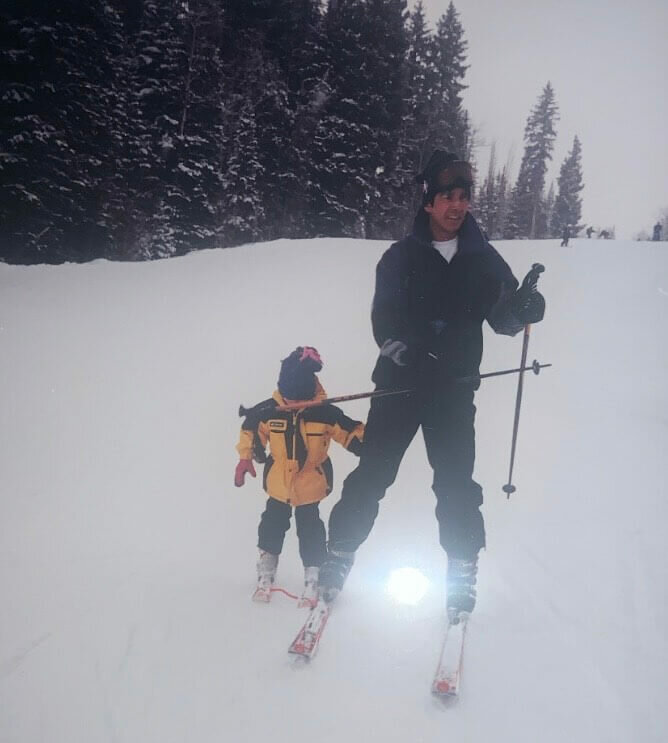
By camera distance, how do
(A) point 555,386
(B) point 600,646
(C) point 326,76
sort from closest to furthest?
(B) point 600,646 < (A) point 555,386 < (C) point 326,76

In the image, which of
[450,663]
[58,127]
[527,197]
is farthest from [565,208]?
[450,663]

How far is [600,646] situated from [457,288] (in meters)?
1.82

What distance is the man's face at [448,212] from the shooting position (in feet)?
8.61

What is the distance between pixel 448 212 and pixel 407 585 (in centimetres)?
200

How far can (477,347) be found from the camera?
2781 mm

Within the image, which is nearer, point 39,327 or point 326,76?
point 39,327

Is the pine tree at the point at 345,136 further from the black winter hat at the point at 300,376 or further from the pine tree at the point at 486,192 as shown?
the black winter hat at the point at 300,376

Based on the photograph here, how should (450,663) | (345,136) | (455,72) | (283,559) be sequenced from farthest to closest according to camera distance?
(345,136) < (455,72) < (283,559) < (450,663)

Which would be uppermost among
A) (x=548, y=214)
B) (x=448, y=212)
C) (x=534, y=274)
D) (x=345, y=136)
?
(x=345, y=136)

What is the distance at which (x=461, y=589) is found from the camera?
2695mm

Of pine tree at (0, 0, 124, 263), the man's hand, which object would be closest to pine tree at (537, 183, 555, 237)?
pine tree at (0, 0, 124, 263)

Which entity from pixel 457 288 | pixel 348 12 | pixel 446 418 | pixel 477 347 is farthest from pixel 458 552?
pixel 348 12

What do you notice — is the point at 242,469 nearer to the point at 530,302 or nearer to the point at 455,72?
the point at 530,302

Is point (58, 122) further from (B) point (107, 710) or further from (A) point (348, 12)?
(B) point (107, 710)
